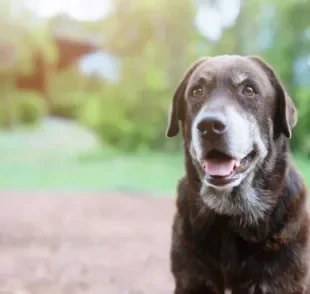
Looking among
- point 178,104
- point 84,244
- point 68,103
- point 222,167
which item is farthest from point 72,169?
point 222,167

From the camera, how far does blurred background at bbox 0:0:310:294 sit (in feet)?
11.9

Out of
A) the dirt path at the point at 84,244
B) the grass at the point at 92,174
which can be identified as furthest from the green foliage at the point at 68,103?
the dirt path at the point at 84,244

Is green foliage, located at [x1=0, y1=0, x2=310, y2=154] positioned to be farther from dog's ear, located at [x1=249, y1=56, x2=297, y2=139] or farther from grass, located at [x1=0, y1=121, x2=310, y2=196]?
dog's ear, located at [x1=249, y1=56, x2=297, y2=139]

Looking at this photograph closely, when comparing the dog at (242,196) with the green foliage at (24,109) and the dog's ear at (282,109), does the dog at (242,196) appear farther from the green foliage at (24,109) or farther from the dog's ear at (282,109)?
the green foliage at (24,109)

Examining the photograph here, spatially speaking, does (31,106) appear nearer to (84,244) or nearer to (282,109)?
(84,244)

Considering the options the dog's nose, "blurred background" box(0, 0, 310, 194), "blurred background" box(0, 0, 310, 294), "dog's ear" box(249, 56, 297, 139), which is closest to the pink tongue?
the dog's nose

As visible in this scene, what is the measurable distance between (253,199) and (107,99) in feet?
10.0

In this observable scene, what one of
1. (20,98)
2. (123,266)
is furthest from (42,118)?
(123,266)

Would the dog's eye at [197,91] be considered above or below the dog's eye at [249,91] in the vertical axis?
below

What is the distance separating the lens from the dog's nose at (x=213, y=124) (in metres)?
1.61

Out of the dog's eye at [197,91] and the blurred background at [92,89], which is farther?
the blurred background at [92,89]

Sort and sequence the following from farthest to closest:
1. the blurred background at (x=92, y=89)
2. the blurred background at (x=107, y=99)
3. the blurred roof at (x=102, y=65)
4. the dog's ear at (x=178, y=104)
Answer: the blurred roof at (x=102, y=65) → the blurred background at (x=92, y=89) → the blurred background at (x=107, y=99) → the dog's ear at (x=178, y=104)

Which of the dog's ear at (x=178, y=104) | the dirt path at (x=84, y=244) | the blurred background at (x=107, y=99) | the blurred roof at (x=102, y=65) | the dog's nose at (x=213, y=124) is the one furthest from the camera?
the blurred roof at (x=102, y=65)

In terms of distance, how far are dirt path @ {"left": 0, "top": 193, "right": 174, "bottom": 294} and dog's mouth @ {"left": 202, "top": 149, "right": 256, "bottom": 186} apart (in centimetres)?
99
